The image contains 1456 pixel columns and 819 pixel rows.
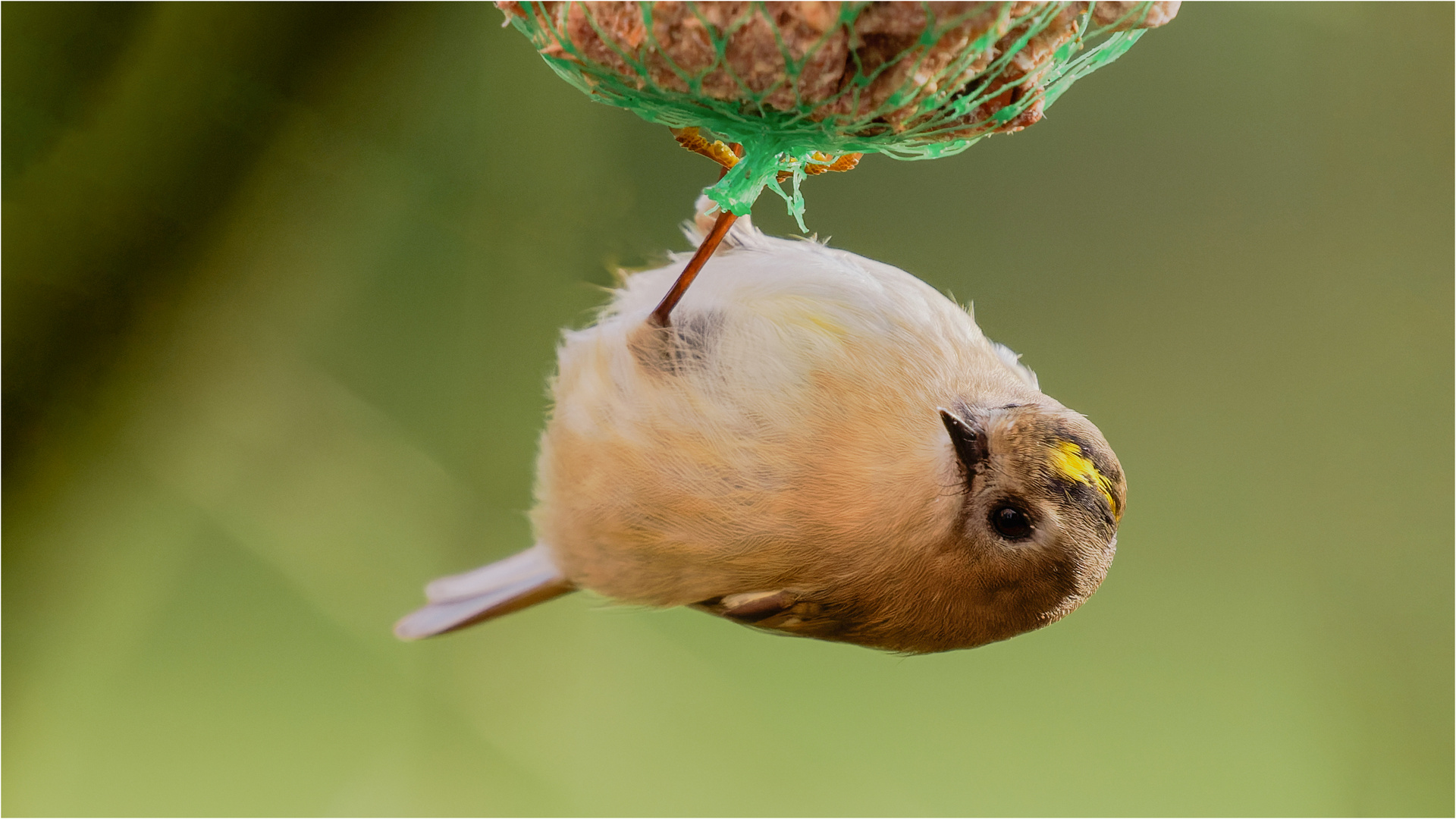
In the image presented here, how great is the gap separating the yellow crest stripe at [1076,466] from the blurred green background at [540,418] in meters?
0.86

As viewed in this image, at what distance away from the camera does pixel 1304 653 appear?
6.40 feet

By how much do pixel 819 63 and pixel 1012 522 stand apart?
50 cm

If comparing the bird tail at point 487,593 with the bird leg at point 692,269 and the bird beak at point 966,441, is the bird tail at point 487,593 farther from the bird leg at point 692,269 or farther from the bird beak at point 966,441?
the bird beak at point 966,441

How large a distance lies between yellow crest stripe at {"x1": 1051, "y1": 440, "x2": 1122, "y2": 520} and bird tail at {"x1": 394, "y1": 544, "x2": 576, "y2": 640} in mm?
629

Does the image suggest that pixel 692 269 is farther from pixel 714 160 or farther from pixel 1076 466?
pixel 1076 466

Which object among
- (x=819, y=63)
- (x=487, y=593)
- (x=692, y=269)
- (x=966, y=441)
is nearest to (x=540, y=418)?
(x=487, y=593)

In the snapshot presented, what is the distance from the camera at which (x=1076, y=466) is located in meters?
0.90

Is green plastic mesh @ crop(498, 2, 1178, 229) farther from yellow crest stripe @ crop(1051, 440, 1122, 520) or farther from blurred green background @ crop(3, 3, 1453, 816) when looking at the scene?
blurred green background @ crop(3, 3, 1453, 816)

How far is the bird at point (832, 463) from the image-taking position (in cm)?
Result: 93

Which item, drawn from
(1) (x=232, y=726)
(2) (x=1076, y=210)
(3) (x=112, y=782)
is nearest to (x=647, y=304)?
(2) (x=1076, y=210)

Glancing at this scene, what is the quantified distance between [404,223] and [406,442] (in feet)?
1.40

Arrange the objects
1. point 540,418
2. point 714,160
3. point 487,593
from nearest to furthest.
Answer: point 714,160 → point 487,593 → point 540,418

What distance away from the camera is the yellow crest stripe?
897 millimetres

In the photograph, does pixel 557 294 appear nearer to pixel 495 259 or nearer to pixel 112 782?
pixel 495 259
